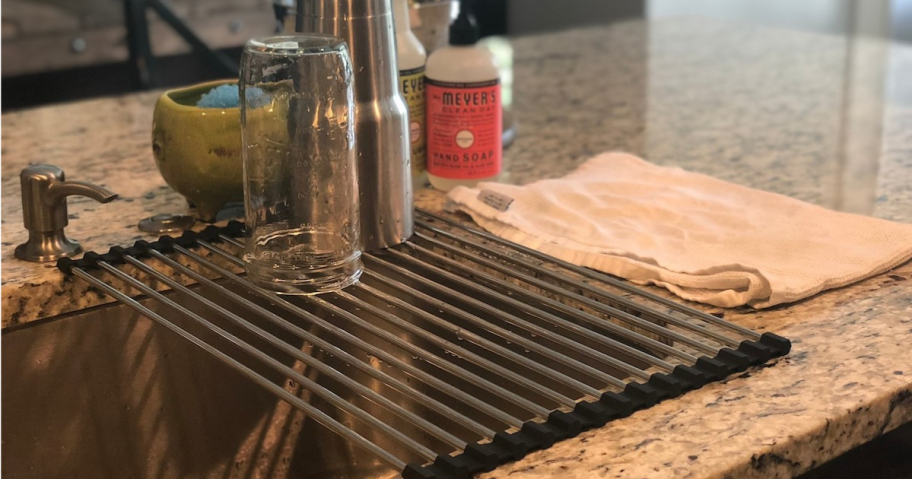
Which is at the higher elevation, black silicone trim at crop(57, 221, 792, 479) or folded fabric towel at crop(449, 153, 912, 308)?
folded fabric towel at crop(449, 153, 912, 308)

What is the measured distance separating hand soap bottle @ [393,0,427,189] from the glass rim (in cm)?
22

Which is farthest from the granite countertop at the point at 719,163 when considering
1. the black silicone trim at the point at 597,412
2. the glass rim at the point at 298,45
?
the glass rim at the point at 298,45

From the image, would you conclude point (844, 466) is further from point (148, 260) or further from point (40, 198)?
point (40, 198)

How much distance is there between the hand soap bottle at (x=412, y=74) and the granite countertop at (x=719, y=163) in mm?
75

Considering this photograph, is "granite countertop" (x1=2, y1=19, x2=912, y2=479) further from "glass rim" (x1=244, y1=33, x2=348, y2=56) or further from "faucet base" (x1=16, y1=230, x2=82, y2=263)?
"glass rim" (x1=244, y1=33, x2=348, y2=56)

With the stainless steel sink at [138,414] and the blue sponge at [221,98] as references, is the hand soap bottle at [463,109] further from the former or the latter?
the stainless steel sink at [138,414]

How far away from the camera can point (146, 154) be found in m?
1.32

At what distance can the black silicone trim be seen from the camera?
23.6 inches

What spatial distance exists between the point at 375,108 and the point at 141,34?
7.46ft

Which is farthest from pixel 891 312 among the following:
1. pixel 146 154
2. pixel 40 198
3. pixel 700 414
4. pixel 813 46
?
pixel 813 46

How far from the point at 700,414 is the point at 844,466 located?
0.13 metres

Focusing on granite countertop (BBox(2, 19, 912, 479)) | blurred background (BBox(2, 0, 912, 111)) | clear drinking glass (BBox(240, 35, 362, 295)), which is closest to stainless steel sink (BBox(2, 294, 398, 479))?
granite countertop (BBox(2, 19, 912, 479))

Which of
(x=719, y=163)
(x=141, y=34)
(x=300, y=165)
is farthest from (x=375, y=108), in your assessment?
(x=141, y=34)

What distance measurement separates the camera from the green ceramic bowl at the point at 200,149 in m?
1.00
